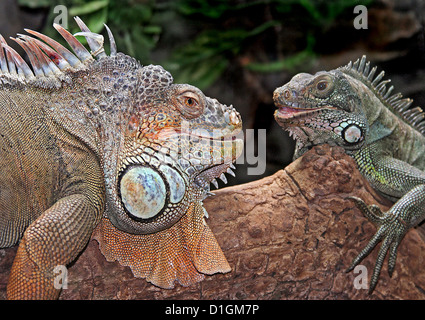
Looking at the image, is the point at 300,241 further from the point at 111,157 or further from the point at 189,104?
the point at 111,157

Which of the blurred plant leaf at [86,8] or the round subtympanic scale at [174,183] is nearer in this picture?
the round subtympanic scale at [174,183]

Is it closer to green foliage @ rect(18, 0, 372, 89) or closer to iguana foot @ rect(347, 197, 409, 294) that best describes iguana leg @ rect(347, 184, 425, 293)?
iguana foot @ rect(347, 197, 409, 294)

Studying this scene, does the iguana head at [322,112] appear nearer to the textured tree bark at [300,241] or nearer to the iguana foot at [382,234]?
the textured tree bark at [300,241]

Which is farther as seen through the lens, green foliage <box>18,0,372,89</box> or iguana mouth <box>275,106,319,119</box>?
green foliage <box>18,0,372,89</box>

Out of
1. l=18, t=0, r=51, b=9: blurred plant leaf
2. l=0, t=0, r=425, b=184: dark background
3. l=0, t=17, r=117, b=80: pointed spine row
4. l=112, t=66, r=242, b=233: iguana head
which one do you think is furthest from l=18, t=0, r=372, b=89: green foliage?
l=112, t=66, r=242, b=233: iguana head

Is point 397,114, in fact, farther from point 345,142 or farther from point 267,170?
point 267,170

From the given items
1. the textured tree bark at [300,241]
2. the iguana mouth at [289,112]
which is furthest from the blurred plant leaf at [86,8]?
the textured tree bark at [300,241]
